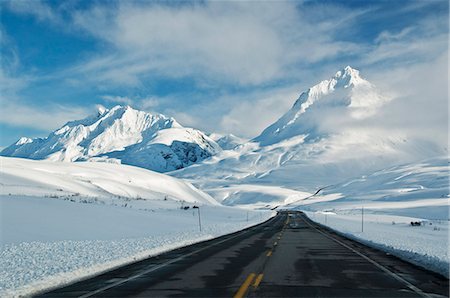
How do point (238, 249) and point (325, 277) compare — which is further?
point (238, 249)

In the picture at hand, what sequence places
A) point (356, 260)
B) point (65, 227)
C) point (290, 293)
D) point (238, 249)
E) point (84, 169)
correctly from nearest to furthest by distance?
1. point (290, 293)
2. point (356, 260)
3. point (238, 249)
4. point (65, 227)
5. point (84, 169)

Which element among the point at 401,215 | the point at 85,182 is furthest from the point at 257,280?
the point at 401,215

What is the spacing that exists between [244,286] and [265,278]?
1325 mm

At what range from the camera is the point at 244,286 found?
10.7 m

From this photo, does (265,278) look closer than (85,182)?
Yes

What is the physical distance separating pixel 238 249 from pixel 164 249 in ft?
10.8

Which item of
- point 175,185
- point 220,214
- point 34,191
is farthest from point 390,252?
point 175,185

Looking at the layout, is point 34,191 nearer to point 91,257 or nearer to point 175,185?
point 91,257

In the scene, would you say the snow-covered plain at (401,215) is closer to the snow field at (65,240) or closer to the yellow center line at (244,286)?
the yellow center line at (244,286)

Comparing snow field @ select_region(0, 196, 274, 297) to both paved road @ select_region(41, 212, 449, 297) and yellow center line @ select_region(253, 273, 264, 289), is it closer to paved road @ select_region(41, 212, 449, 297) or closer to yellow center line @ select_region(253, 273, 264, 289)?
paved road @ select_region(41, 212, 449, 297)

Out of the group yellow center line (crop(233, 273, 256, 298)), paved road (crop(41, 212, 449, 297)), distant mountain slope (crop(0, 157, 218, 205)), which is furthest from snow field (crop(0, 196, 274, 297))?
distant mountain slope (crop(0, 157, 218, 205))

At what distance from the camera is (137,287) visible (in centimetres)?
1087

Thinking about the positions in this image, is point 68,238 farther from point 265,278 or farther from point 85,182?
point 85,182

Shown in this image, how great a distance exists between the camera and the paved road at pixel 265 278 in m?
10.1
